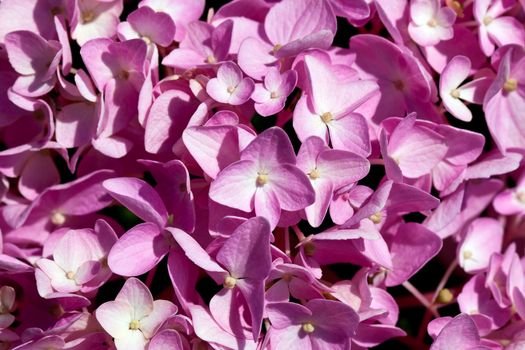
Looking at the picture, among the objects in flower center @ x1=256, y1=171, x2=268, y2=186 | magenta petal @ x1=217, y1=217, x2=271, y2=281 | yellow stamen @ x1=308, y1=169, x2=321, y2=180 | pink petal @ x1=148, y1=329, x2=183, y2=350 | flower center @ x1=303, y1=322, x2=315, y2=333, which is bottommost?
flower center @ x1=303, y1=322, x2=315, y2=333

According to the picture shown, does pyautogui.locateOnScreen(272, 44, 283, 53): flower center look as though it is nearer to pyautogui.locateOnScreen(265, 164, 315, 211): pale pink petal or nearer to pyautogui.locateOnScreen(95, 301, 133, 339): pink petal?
pyautogui.locateOnScreen(265, 164, 315, 211): pale pink petal

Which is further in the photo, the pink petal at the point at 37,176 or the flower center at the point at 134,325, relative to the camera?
the pink petal at the point at 37,176

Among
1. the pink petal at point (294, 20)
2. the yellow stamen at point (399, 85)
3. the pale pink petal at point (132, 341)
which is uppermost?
the pink petal at point (294, 20)

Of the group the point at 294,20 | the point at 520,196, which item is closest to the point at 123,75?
the point at 294,20

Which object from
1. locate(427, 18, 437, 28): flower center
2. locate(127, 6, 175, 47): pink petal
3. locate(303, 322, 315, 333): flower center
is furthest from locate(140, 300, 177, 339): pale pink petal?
locate(427, 18, 437, 28): flower center

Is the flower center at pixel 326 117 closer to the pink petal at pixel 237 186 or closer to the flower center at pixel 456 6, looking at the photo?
the pink petal at pixel 237 186

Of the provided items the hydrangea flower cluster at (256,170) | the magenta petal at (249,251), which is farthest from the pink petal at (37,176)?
the magenta petal at (249,251)

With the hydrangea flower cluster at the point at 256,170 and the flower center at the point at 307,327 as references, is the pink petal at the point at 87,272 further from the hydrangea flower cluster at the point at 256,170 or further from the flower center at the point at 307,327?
the flower center at the point at 307,327

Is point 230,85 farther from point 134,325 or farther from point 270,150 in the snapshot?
point 134,325

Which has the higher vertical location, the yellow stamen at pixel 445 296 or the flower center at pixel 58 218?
the flower center at pixel 58 218
